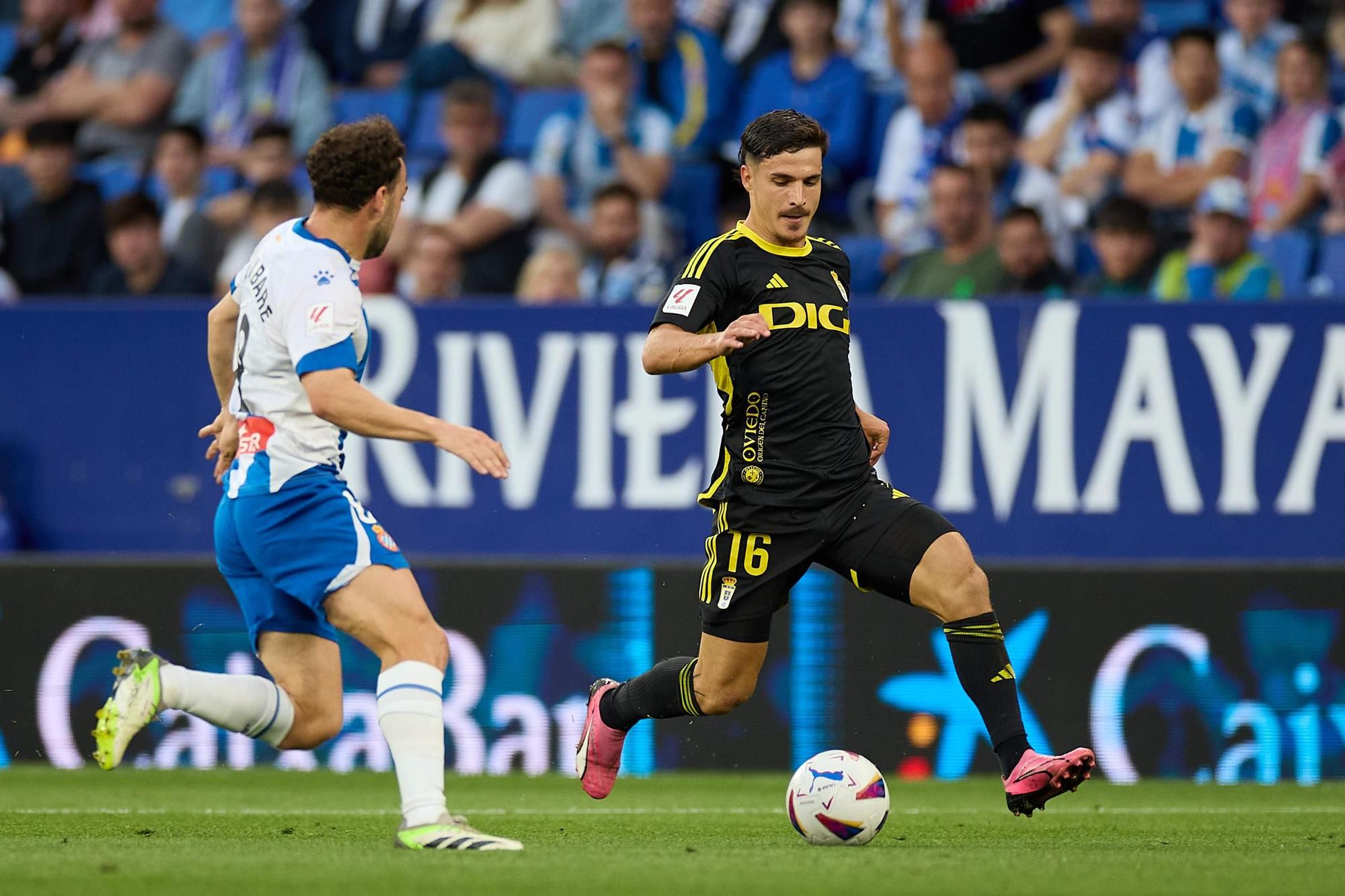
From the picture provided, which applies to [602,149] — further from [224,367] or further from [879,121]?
[224,367]

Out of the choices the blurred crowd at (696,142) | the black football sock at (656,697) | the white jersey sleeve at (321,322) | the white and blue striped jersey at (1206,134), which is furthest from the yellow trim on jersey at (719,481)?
the white and blue striped jersey at (1206,134)

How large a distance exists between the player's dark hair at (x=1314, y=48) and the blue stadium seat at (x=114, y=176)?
7.22 meters

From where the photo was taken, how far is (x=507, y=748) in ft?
30.5

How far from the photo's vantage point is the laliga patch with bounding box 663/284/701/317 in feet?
19.8

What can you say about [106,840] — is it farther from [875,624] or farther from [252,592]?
[875,624]

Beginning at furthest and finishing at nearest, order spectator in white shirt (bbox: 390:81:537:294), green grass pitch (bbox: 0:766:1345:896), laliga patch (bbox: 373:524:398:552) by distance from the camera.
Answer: spectator in white shirt (bbox: 390:81:537:294) < laliga patch (bbox: 373:524:398:552) < green grass pitch (bbox: 0:766:1345:896)

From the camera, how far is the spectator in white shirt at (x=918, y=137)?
11.9 meters

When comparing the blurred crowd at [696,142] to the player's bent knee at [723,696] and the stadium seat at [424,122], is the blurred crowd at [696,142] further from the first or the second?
the player's bent knee at [723,696]

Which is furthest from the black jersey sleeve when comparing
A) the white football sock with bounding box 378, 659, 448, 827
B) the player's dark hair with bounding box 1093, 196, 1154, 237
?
the player's dark hair with bounding box 1093, 196, 1154, 237

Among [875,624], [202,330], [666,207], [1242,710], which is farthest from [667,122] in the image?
[1242,710]

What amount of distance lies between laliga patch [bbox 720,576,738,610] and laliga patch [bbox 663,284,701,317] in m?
0.85

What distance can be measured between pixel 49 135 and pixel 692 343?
8121mm

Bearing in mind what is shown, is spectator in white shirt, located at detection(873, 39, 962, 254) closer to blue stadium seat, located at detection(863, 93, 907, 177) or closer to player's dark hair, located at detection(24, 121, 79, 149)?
blue stadium seat, located at detection(863, 93, 907, 177)

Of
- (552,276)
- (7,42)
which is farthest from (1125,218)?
(7,42)
